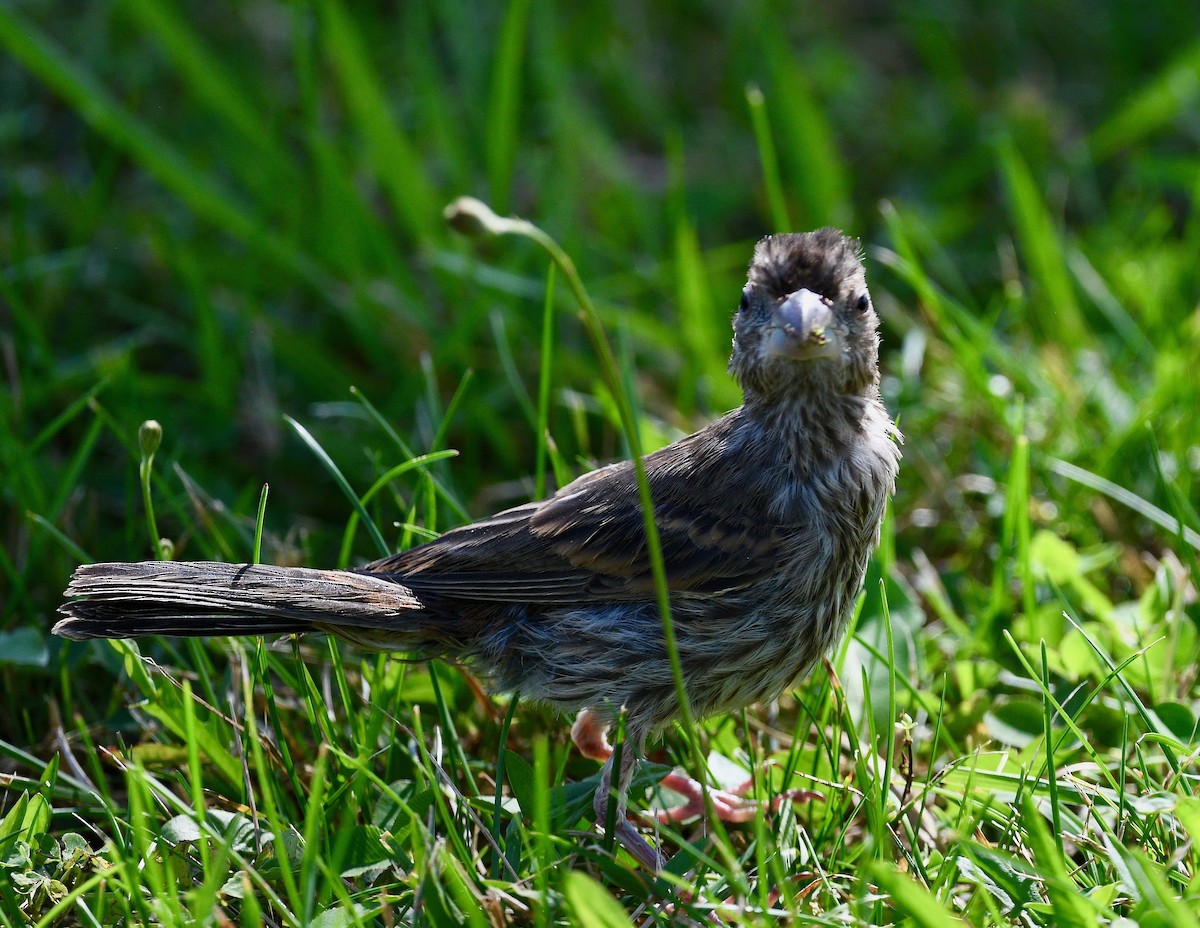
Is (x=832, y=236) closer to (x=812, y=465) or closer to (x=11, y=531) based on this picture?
(x=812, y=465)

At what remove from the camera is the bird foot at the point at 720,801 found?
9.23ft

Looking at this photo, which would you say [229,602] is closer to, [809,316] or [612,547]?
[612,547]

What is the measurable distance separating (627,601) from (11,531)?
195 centimetres

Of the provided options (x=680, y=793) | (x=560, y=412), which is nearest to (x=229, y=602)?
(x=680, y=793)

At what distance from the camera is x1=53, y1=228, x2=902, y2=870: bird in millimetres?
2777

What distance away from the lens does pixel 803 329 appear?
2.62 meters

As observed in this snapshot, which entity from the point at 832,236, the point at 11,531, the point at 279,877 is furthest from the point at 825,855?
the point at 11,531

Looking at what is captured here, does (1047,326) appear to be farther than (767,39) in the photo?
No

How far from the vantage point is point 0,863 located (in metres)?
2.46

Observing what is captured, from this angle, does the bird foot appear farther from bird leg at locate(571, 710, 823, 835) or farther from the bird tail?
the bird tail

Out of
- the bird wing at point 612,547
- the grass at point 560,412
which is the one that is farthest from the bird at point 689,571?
the grass at point 560,412

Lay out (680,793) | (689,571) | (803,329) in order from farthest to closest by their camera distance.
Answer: (680,793) < (689,571) < (803,329)

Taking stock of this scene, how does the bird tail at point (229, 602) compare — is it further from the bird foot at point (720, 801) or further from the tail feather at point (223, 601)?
the bird foot at point (720, 801)

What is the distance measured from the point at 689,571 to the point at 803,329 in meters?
0.60
